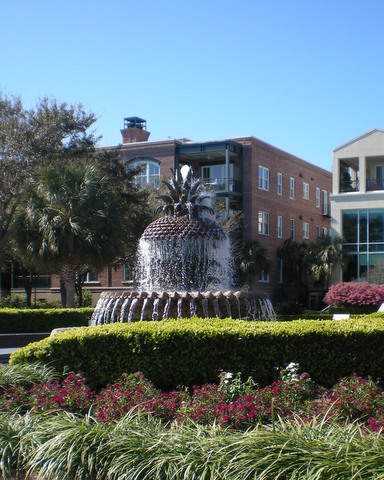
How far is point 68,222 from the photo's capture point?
2467 cm

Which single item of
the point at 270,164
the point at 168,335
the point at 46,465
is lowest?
the point at 46,465

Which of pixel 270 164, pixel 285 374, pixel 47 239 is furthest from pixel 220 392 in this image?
pixel 270 164

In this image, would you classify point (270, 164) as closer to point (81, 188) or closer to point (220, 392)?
point (81, 188)

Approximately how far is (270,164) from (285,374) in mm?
34967

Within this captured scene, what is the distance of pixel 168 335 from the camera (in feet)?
28.2

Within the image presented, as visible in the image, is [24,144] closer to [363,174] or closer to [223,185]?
[223,185]

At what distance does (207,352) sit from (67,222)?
1681 centimetres

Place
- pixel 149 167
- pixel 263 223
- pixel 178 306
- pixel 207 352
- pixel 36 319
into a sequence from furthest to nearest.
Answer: pixel 263 223, pixel 149 167, pixel 36 319, pixel 178 306, pixel 207 352

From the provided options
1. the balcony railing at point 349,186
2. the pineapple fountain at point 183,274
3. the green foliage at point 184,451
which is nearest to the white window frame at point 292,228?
the balcony railing at point 349,186

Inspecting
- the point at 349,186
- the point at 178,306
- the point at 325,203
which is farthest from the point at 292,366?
the point at 325,203

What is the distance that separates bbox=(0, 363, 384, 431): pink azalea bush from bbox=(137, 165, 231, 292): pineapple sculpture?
457 cm

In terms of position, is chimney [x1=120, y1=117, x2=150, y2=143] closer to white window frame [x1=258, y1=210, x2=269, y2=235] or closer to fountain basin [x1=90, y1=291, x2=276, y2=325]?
white window frame [x1=258, y1=210, x2=269, y2=235]

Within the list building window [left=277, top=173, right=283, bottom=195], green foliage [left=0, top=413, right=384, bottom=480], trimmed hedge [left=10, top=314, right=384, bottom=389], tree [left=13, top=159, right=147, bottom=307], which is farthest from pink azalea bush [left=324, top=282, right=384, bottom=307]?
green foliage [left=0, top=413, right=384, bottom=480]

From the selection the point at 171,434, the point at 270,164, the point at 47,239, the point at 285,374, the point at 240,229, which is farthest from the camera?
the point at 270,164
